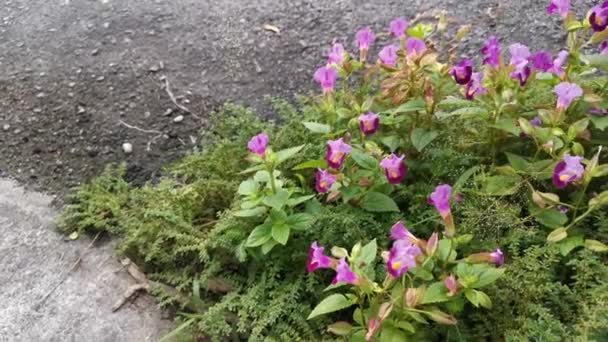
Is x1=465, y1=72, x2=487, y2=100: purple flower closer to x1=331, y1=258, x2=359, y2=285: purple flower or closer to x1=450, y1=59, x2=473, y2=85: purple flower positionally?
x1=450, y1=59, x2=473, y2=85: purple flower

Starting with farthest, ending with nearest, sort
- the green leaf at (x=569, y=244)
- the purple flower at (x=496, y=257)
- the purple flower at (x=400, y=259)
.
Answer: the green leaf at (x=569, y=244)
the purple flower at (x=496, y=257)
the purple flower at (x=400, y=259)

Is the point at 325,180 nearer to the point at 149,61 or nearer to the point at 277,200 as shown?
the point at 277,200

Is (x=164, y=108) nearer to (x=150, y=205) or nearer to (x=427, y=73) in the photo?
(x=150, y=205)

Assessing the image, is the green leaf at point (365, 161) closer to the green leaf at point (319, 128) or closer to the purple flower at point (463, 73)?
the green leaf at point (319, 128)

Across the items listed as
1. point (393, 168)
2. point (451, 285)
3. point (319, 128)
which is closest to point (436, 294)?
point (451, 285)

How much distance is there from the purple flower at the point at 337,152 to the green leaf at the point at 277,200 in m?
0.17

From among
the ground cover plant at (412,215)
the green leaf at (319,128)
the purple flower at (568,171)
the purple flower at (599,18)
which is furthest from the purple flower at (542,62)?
the green leaf at (319,128)

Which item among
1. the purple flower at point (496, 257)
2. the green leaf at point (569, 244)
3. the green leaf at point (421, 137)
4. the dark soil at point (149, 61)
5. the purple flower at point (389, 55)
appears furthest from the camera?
the dark soil at point (149, 61)

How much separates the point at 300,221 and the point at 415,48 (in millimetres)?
645

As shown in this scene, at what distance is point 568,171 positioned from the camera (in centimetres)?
177

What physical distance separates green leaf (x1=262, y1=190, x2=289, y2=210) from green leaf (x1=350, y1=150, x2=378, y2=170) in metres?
0.23

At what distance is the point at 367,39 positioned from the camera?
2207 millimetres

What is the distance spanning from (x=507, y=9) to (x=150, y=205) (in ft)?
6.41

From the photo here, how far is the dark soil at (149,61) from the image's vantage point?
2713 mm
